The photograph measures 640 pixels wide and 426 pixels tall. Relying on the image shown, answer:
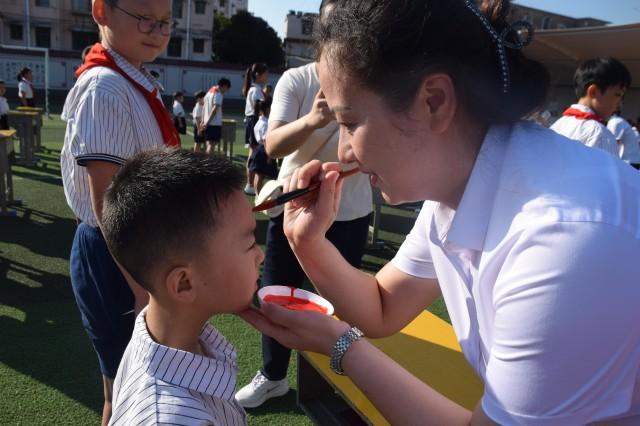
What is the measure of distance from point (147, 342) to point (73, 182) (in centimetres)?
87

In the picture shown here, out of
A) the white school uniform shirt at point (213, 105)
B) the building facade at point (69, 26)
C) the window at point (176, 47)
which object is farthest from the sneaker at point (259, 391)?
the window at point (176, 47)

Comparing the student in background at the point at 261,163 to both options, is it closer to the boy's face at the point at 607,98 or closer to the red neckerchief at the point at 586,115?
the red neckerchief at the point at 586,115

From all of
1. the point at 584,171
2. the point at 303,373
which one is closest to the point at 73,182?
the point at 303,373

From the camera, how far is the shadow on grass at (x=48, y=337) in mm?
2738

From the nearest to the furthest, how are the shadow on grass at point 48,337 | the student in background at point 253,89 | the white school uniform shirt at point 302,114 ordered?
the white school uniform shirt at point 302,114, the shadow on grass at point 48,337, the student in background at point 253,89

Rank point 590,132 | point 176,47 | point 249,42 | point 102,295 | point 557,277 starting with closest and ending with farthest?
1. point 557,277
2. point 102,295
3. point 590,132
4. point 249,42
5. point 176,47

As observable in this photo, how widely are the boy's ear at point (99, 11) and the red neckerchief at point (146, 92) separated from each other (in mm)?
91

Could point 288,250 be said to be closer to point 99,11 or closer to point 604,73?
point 99,11

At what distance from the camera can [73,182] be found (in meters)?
1.78

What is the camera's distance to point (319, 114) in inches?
78.5

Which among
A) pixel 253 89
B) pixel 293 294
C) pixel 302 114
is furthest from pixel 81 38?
pixel 293 294

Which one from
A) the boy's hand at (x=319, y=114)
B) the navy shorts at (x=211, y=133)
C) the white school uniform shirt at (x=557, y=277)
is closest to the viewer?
the white school uniform shirt at (x=557, y=277)

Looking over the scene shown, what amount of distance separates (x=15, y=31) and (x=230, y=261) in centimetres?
4609

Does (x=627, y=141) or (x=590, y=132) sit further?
(x=627, y=141)
